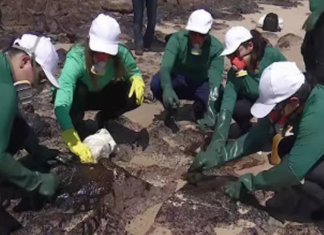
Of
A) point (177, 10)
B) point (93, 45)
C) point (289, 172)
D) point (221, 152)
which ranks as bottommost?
point (177, 10)

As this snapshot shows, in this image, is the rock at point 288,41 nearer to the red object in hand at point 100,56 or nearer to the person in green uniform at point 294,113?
the red object in hand at point 100,56

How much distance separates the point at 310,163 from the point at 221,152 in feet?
2.52

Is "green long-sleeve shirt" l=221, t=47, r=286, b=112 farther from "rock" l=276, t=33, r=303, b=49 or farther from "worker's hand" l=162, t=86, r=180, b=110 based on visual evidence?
"rock" l=276, t=33, r=303, b=49

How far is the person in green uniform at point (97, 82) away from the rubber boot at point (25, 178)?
0.48 m

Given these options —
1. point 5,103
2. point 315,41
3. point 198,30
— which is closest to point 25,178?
point 5,103

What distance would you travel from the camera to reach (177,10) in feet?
31.1

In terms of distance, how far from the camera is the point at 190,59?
4.90m

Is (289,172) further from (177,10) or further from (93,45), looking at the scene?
(177,10)

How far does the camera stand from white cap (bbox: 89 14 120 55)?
393 centimetres

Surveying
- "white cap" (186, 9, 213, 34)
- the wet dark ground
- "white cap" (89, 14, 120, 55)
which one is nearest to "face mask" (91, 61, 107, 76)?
"white cap" (89, 14, 120, 55)

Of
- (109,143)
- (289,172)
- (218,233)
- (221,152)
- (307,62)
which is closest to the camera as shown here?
(289,172)

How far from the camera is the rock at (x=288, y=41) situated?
7688 mm

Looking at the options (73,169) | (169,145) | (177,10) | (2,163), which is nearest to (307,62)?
(169,145)

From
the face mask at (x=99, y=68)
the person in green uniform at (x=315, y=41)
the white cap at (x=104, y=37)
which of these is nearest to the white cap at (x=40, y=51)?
the white cap at (x=104, y=37)
